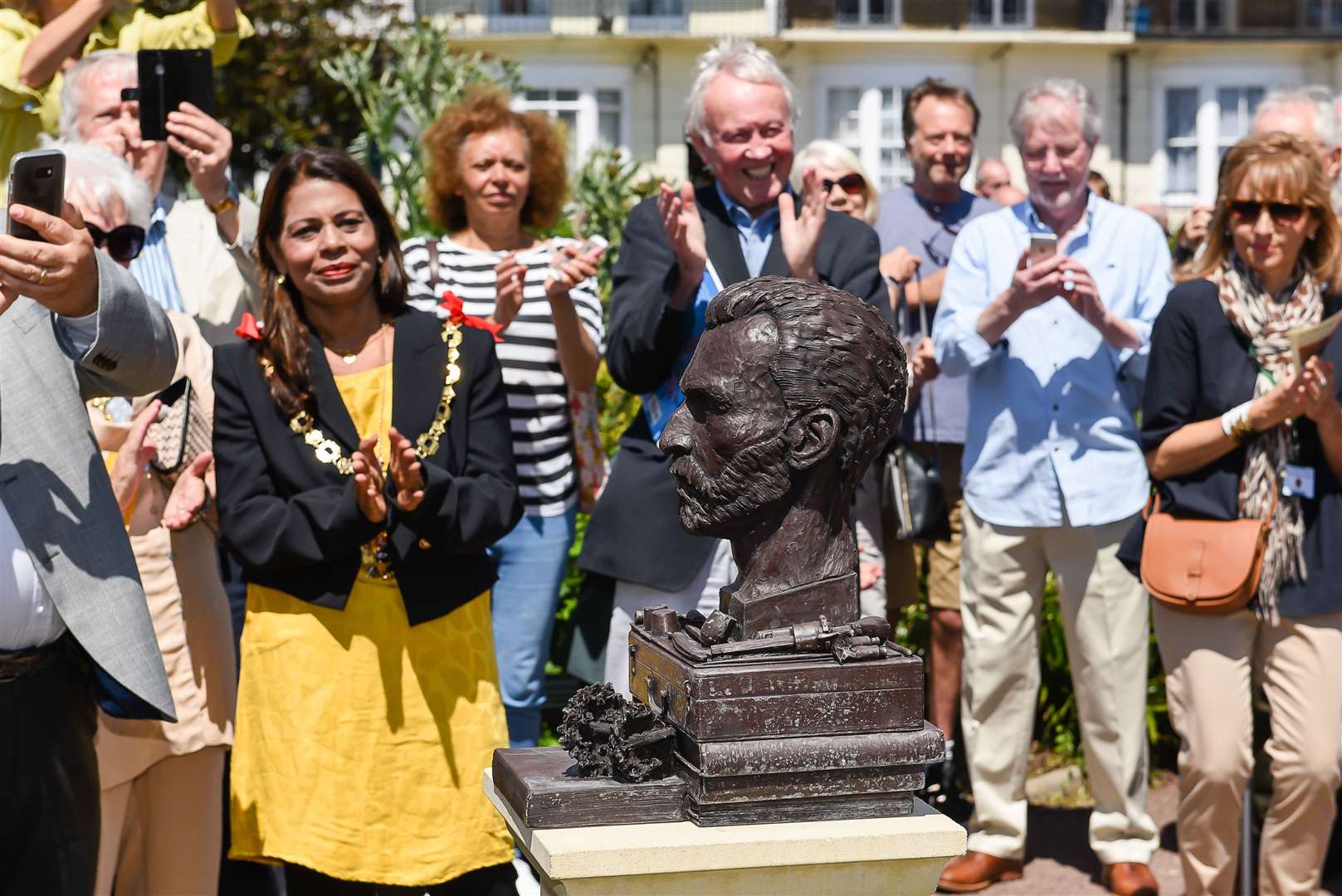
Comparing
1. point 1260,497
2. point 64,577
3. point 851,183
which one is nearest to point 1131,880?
point 1260,497

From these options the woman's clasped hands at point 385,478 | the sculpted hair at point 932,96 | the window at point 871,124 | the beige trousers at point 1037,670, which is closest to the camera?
the woman's clasped hands at point 385,478

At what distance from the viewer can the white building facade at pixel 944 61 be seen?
24312mm

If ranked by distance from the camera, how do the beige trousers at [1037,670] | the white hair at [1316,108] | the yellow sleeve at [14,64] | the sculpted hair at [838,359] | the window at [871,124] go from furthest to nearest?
the window at [871,124] → the white hair at [1316,108] → the yellow sleeve at [14,64] → the beige trousers at [1037,670] → the sculpted hair at [838,359]

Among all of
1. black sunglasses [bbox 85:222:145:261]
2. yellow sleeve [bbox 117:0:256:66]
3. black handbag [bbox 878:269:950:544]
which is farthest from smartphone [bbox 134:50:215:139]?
black handbag [bbox 878:269:950:544]

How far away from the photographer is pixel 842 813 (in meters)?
2.58

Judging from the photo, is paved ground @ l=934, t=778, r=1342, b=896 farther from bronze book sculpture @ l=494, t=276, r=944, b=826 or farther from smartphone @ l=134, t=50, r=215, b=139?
smartphone @ l=134, t=50, r=215, b=139

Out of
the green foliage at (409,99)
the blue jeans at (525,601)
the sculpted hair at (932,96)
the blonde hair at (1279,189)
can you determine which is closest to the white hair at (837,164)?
the sculpted hair at (932,96)

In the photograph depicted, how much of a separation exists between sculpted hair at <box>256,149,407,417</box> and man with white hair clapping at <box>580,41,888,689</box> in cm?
61

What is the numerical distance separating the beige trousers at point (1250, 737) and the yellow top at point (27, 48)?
Answer: 3514 mm

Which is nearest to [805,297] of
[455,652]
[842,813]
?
[842,813]

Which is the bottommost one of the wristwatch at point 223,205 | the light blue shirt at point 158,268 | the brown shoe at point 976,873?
the brown shoe at point 976,873

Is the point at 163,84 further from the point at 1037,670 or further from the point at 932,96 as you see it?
the point at 1037,670

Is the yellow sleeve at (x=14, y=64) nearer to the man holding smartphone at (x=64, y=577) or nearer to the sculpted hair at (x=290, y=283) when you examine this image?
the sculpted hair at (x=290, y=283)

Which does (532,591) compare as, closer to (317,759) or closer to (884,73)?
(317,759)
